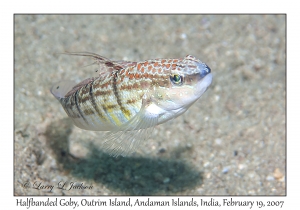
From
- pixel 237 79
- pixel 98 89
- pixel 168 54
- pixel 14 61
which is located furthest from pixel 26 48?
pixel 237 79

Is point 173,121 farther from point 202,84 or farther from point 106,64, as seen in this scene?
point 202,84

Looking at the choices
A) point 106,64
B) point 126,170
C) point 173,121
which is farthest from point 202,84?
point 173,121

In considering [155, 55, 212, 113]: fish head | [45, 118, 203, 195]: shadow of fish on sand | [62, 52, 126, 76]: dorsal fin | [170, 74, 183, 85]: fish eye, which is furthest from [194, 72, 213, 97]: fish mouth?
[45, 118, 203, 195]: shadow of fish on sand

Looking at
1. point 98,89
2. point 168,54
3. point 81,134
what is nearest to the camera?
point 98,89

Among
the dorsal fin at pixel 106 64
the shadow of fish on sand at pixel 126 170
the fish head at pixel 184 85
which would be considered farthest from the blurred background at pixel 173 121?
the fish head at pixel 184 85

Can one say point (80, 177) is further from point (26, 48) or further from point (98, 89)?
point (26, 48)

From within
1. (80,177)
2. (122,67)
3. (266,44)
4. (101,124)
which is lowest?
(80,177)

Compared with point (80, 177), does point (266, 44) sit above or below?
above
